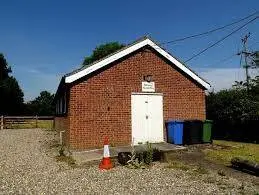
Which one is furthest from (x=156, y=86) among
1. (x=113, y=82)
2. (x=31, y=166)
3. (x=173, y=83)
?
(x=31, y=166)

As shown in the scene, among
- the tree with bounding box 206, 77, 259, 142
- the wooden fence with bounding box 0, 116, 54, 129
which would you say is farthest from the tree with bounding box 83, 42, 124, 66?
the tree with bounding box 206, 77, 259, 142

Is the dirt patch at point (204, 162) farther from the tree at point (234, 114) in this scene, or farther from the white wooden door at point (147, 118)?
the tree at point (234, 114)

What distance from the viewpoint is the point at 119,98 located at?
15.8 m

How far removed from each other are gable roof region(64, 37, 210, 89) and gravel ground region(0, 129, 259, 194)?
431 cm

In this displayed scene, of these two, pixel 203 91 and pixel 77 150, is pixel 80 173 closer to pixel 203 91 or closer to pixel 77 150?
pixel 77 150

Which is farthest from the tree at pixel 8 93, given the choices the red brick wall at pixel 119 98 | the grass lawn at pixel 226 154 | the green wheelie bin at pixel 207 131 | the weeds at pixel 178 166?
the weeds at pixel 178 166

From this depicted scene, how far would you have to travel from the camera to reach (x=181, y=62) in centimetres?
1706

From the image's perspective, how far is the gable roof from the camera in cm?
1487

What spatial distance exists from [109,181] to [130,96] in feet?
23.5

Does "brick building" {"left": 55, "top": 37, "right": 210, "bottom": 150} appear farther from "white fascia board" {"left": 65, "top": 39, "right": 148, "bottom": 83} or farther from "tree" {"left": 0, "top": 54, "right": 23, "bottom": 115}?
"tree" {"left": 0, "top": 54, "right": 23, "bottom": 115}

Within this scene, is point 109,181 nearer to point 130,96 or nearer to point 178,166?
point 178,166

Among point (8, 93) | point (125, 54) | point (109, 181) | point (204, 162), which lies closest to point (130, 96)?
point (125, 54)

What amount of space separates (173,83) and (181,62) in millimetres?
1033

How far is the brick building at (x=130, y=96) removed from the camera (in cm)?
1499
